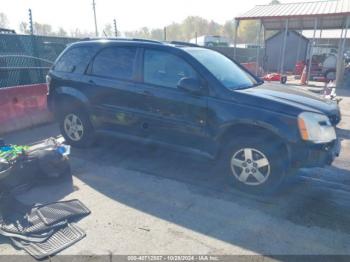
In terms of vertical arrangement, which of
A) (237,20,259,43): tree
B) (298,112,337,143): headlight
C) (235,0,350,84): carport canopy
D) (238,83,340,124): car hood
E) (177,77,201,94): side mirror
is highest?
(237,20,259,43): tree

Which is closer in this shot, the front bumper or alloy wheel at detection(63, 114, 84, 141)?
the front bumper

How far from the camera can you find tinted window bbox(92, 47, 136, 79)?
4547 mm

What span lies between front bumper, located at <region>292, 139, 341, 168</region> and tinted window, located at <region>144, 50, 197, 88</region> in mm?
1616

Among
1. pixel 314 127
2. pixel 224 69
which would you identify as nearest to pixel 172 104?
pixel 224 69

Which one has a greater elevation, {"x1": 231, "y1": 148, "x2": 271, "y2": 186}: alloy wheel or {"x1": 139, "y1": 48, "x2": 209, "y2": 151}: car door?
{"x1": 139, "y1": 48, "x2": 209, "y2": 151}: car door

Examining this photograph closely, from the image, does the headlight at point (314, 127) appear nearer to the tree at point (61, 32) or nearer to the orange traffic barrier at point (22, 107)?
the orange traffic barrier at point (22, 107)

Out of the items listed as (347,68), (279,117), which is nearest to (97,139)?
(279,117)

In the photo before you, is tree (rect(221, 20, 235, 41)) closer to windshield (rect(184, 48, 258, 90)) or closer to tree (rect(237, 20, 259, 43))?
tree (rect(237, 20, 259, 43))

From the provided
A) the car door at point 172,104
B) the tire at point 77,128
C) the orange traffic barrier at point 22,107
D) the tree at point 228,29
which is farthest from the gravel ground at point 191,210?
the tree at point 228,29

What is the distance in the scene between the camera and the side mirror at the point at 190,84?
149 inches

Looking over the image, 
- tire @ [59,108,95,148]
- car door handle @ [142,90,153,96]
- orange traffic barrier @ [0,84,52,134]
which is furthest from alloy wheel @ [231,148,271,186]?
orange traffic barrier @ [0,84,52,134]

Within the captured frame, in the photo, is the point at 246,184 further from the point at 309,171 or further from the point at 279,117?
the point at 309,171

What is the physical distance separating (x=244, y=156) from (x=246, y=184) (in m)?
0.38

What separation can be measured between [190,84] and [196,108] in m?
0.34
